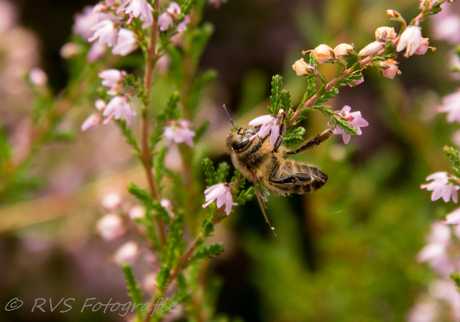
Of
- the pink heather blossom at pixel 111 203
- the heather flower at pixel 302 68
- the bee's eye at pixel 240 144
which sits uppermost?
the heather flower at pixel 302 68

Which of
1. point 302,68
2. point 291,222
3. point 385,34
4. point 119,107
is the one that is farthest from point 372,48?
point 291,222

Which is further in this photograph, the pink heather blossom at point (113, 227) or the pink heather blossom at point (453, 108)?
the pink heather blossom at point (113, 227)

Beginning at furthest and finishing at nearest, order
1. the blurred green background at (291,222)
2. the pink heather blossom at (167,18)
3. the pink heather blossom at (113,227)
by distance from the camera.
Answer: the blurred green background at (291,222), the pink heather blossom at (113,227), the pink heather blossom at (167,18)

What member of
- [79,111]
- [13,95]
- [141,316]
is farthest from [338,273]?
[13,95]

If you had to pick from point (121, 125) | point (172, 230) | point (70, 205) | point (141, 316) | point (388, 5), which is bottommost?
point (70, 205)

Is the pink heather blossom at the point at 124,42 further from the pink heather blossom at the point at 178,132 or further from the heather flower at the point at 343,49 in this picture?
the heather flower at the point at 343,49

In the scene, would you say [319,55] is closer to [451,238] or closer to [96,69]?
[451,238]

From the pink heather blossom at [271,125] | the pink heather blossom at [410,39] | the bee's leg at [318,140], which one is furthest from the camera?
the bee's leg at [318,140]

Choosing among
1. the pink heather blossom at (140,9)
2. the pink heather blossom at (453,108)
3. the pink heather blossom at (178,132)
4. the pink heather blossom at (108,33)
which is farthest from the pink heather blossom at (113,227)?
the pink heather blossom at (453,108)
